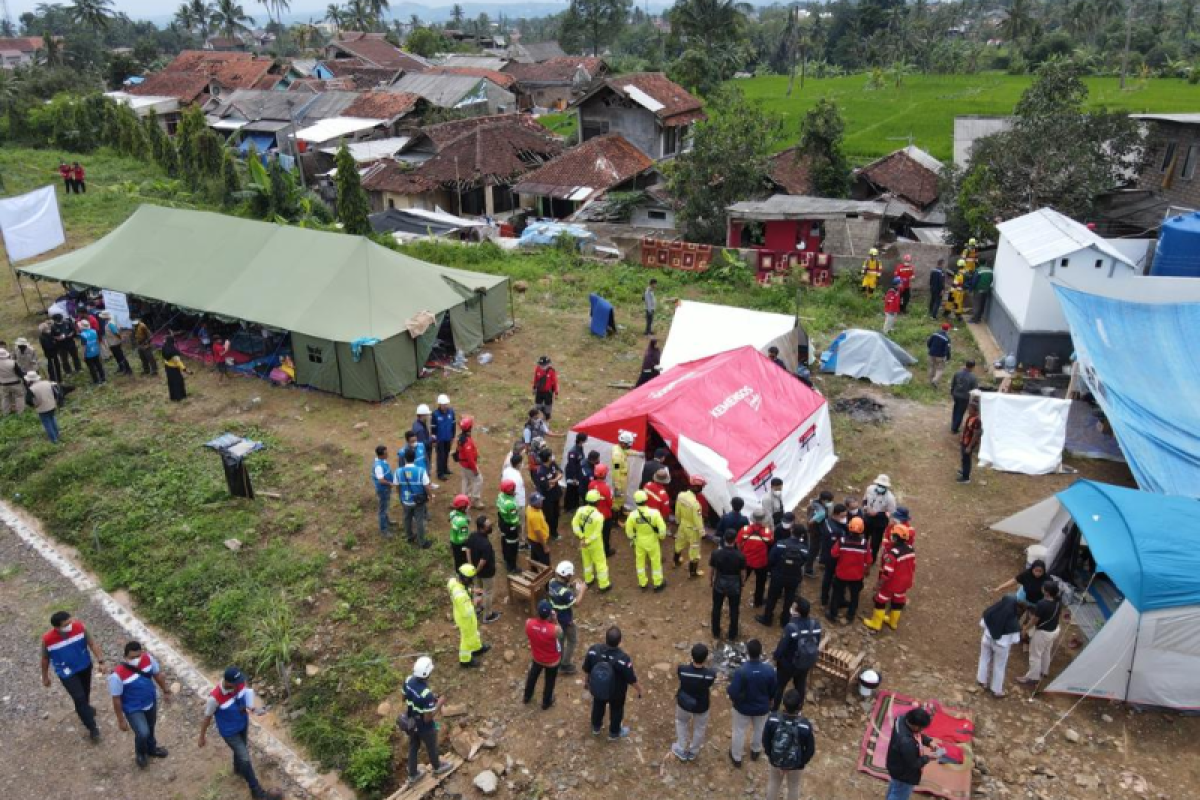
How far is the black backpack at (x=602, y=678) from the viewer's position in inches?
281

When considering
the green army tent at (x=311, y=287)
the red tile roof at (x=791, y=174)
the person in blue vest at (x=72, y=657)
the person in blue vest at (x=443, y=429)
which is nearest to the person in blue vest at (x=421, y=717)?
the person in blue vest at (x=72, y=657)

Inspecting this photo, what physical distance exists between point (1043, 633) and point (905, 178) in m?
24.2

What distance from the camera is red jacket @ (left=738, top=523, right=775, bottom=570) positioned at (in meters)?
9.09

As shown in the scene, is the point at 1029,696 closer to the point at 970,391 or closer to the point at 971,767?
the point at 971,767

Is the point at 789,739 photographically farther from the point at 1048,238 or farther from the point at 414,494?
the point at 1048,238

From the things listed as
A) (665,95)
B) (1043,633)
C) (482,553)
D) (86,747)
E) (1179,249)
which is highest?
(665,95)

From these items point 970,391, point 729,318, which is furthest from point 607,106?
point 970,391

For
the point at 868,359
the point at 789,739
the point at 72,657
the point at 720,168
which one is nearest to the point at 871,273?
the point at 868,359

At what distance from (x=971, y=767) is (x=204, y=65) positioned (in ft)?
227

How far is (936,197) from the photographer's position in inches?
1120

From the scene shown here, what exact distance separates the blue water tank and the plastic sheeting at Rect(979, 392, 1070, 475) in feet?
21.0

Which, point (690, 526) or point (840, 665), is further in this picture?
point (690, 526)

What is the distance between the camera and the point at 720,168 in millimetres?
24125

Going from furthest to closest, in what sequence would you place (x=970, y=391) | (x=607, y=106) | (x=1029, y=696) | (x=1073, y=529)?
1. (x=607, y=106)
2. (x=970, y=391)
3. (x=1073, y=529)
4. (x=1029, y=696)
